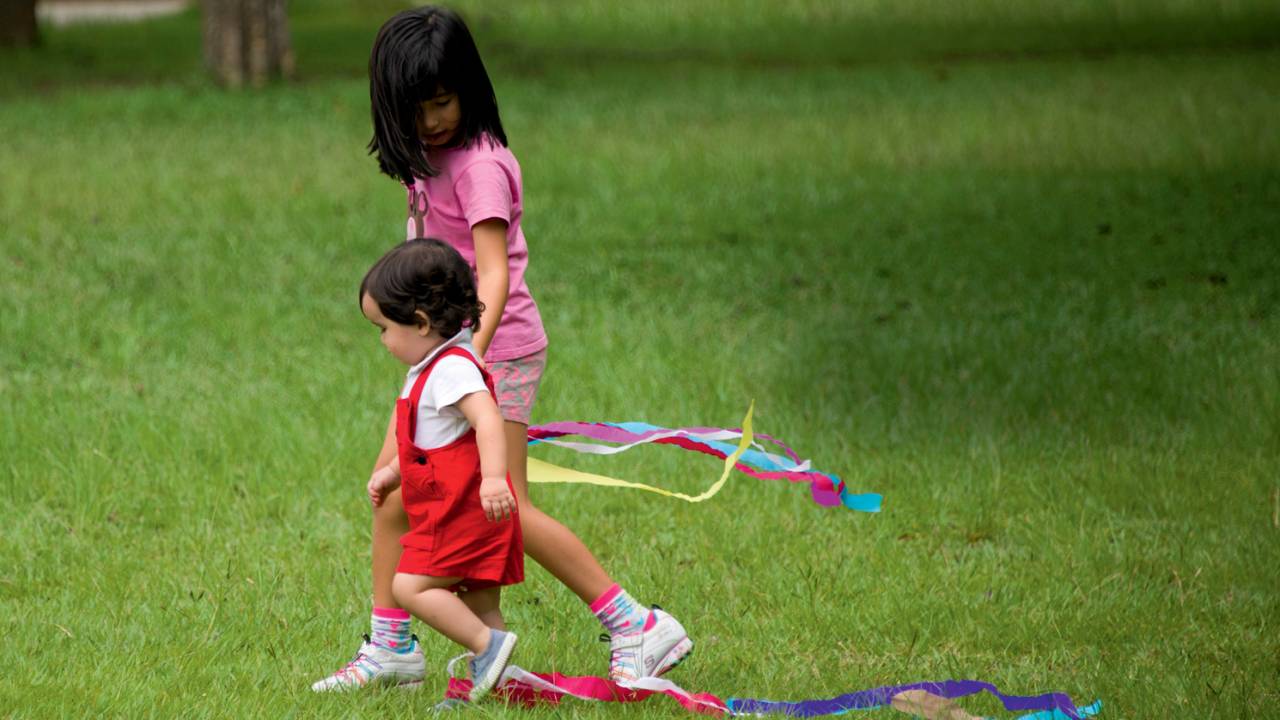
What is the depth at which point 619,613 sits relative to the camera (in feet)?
13.5

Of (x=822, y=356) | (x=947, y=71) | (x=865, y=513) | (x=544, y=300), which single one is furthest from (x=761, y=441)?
(x=947, y=71)

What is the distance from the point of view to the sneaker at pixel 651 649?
4.07m

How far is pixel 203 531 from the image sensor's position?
546 cm

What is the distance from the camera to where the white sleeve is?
12.1 feet

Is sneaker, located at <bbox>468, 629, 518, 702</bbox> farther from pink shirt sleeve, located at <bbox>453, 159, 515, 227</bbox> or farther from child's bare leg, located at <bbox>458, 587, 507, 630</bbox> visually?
pink shirt sleeve, located at <bbox>453, 159, 515, 227</bbox>

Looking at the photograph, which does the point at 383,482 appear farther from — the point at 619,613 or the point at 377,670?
the point at 619,613

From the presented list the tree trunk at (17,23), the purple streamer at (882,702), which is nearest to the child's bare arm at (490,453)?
the purple streamer at (882,702)

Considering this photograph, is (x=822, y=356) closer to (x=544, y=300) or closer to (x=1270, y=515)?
(x=544, y=300)

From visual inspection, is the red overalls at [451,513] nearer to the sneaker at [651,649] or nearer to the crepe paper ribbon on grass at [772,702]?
the crepe paper ribbon on grass at [772,702]

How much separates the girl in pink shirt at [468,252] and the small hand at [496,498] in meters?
0.42

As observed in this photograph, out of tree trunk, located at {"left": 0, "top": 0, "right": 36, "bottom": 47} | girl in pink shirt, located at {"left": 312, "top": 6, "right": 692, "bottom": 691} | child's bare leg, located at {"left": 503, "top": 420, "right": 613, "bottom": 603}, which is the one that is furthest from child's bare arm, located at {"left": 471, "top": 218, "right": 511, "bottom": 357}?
tree trunk, located at {"left": 0, "top": 0, "right": 36, "bottom": 47}

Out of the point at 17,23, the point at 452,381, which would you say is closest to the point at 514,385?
the point at 452,381

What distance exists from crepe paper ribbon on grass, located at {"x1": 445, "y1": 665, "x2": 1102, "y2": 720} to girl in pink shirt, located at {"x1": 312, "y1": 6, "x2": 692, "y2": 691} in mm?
82

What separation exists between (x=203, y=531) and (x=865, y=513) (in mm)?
2251
